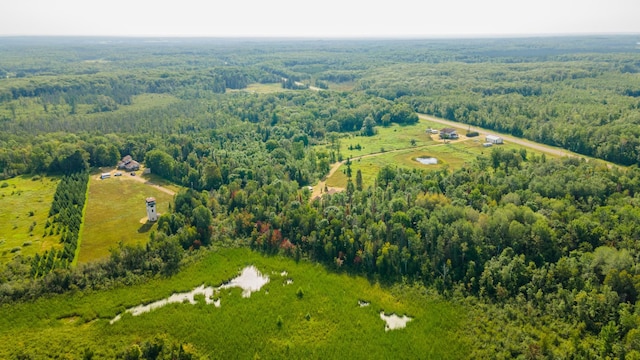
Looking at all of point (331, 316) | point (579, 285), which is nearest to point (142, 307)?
point (331, 316)

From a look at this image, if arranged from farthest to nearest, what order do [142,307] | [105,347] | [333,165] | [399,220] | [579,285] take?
[333,165] → [399,220] → [142,307] → [579,285] → [105,347]

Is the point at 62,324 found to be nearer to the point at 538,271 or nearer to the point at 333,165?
the point at 538,271

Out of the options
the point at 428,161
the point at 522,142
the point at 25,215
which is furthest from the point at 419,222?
the point at 522,142

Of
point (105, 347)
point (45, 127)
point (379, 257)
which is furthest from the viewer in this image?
point (45, 127)

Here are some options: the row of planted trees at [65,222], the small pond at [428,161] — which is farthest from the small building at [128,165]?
the small pond at [428,161]

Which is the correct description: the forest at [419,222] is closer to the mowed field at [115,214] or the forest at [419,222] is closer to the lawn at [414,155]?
the mowed field at [115,214]

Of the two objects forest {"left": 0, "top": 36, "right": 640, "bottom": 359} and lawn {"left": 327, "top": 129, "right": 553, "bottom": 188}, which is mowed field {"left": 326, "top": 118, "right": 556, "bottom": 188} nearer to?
lawn {"left": 327, "top": 129, "right": 553, "bottom": 188}
